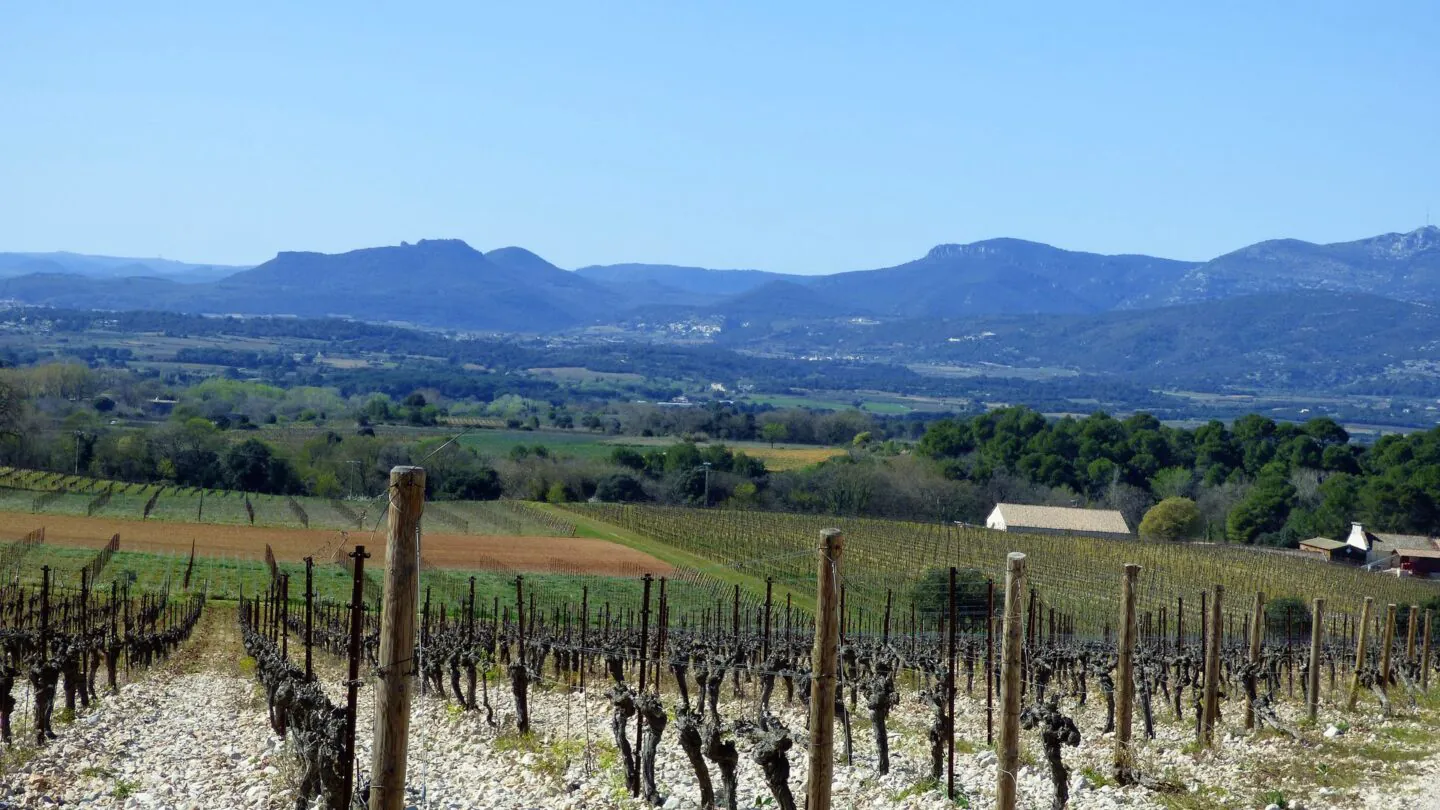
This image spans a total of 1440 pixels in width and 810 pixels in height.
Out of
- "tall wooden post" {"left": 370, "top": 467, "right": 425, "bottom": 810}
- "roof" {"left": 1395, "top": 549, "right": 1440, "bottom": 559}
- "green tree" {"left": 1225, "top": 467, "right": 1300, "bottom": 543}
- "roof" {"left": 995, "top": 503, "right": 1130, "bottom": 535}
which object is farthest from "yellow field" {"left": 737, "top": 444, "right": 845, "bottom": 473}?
"tall wooden post" {"left": 370, "top": 467, "right": 425, "bottom": 810}

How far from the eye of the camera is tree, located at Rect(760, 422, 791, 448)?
12812 centimetres

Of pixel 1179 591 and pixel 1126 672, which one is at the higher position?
pixel 1126 672

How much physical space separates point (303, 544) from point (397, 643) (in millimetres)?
50710

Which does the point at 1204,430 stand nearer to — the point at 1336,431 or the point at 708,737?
the point at 1336,431

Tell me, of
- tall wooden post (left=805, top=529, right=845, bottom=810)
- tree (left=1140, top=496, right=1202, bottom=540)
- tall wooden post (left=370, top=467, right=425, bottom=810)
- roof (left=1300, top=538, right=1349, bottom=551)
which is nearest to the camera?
tall wooden post (left=370, top=467, right=425, bottom=810)

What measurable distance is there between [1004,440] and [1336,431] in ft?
67.3

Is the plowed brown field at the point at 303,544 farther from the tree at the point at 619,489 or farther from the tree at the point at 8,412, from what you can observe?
the tree at the point at 8,412

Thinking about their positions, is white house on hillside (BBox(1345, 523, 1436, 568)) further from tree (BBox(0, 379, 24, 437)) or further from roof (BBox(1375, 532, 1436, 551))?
tree (BBox(0, 379, 24, 437))

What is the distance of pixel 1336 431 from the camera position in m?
92.5

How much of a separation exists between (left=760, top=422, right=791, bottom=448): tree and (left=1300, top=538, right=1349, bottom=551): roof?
5958 cm

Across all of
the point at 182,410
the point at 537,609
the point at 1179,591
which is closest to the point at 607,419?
the point at 182,410

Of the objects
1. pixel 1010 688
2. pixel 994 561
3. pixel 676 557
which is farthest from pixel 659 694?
pixel 994 561

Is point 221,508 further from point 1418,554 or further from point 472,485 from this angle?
point 1418,554

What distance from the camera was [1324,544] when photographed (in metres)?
69.9
